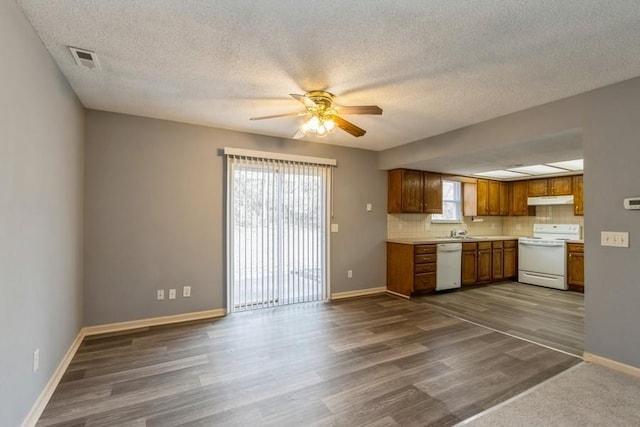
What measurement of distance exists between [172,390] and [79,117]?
285 cm

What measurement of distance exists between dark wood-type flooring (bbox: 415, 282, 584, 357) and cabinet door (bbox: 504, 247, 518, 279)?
34cm

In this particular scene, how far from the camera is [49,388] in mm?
2242

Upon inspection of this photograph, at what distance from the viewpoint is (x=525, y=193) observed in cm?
671

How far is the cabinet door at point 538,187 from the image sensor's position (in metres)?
6.35

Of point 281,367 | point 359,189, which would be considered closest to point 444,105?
point 359,189

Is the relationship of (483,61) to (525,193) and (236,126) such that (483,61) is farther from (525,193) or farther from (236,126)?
(525,193)

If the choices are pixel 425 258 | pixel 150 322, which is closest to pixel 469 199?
pixel 425 258

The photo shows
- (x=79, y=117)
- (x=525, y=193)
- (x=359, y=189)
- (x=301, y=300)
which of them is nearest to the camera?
(x=79, y=117)

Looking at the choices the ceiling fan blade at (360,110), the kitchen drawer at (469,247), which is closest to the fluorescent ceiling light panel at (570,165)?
the kitchen drawer at (469,247)

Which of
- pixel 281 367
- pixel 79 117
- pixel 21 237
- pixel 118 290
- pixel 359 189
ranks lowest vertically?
pixel 281 367

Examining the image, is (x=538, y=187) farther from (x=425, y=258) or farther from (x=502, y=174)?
(x=425, y=258)

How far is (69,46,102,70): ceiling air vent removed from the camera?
2.23 meters

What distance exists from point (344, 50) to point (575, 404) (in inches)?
118

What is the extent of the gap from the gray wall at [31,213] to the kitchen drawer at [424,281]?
4433 mm
